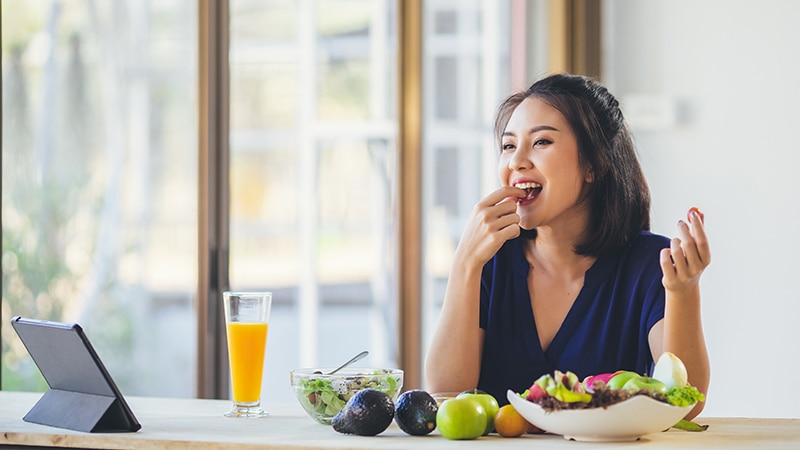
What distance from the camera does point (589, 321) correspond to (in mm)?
2111

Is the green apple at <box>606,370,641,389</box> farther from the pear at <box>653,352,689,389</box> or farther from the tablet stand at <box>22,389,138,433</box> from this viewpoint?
the tablet stand at <box>22,389,138,433</box>

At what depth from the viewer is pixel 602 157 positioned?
2.19 m

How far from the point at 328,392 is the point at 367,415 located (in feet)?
0.46

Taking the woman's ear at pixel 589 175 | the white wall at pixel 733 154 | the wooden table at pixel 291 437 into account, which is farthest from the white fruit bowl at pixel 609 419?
the white wall at pixel 733 154

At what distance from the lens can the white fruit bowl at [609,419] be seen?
1.46 m

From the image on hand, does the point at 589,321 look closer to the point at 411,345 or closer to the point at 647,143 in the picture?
the point at 411,345

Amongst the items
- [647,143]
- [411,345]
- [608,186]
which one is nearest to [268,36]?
[411,345]

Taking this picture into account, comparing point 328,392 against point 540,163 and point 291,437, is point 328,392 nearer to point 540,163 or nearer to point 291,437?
point 291,437

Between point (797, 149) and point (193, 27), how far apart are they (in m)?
2.10

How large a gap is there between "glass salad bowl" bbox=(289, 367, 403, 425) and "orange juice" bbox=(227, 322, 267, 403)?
0.12 meters

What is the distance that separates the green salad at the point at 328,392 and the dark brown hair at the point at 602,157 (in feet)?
2.15

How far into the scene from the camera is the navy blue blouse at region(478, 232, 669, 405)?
2096 mm

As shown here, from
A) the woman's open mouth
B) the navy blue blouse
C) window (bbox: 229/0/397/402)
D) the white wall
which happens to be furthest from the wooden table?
the white wall

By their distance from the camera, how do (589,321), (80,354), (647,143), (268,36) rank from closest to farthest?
(80,354) → (589,321) → (268,36) → (647,143)
